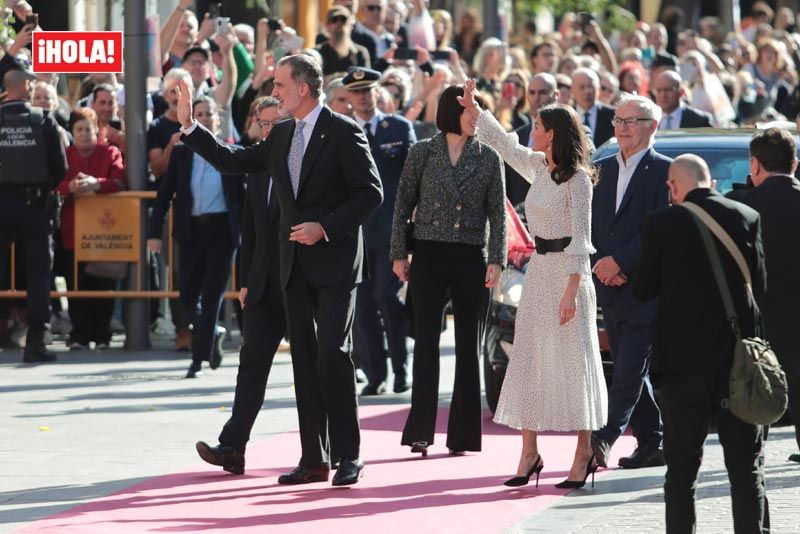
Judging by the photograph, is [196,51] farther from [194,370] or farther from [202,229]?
[194,370]

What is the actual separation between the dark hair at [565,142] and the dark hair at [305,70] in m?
A: 1.15

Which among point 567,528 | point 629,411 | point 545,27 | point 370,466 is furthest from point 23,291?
point 545,27

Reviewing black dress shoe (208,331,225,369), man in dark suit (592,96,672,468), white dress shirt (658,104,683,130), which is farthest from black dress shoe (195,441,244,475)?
white dress shirt (658,104,683,130)

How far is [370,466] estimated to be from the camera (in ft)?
33.1

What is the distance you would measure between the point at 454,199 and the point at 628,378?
142 centimetres

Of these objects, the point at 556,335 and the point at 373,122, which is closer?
the point at 556,335

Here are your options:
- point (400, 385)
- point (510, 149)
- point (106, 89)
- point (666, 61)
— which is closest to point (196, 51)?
point (106, 89)

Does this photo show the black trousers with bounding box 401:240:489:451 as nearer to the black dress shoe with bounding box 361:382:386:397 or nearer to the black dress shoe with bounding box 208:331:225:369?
the black dress shoe with bounding box 361:382:386:397

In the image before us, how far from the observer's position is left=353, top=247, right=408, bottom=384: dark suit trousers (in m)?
13.0

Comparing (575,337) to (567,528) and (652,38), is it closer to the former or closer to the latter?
(567,528)

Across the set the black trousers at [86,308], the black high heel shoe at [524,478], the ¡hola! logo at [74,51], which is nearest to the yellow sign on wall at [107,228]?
the black trousers at [86,308]

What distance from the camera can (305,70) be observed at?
9227 mm

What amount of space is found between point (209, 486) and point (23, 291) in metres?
6.64

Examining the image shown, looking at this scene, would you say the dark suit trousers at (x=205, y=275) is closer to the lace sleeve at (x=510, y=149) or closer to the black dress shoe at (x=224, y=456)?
the black dress shoe at (x=224, y=456)
